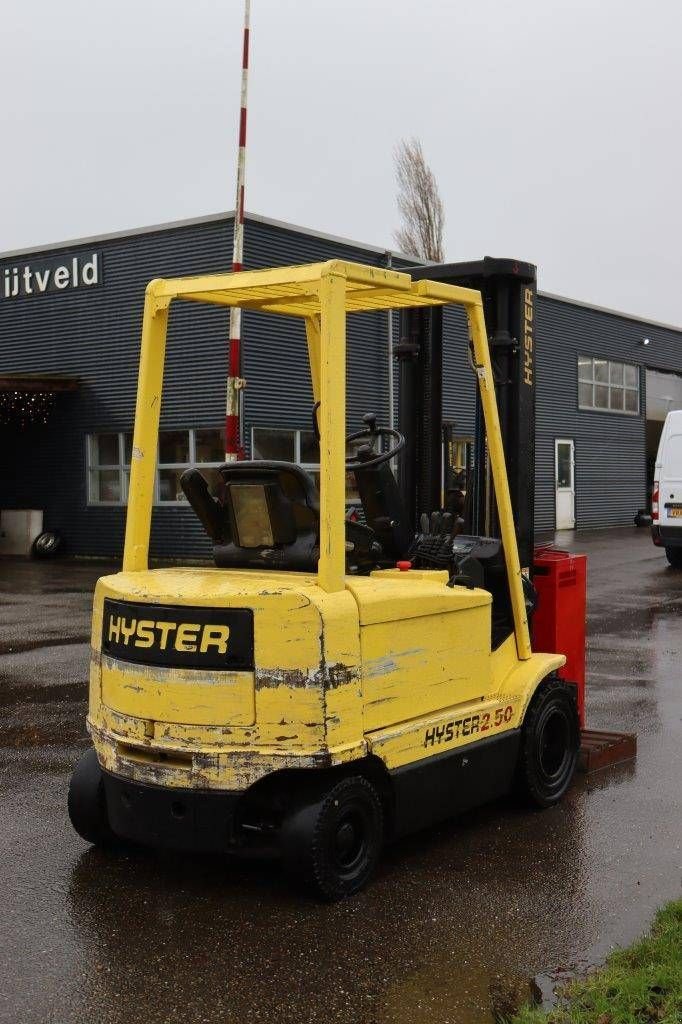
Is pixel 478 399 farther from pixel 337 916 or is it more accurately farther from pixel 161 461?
pixel 161 461

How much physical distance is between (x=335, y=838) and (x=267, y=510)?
1438 millimetres

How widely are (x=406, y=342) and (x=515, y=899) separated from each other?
3.22 m

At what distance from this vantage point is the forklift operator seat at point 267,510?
515 centimetres

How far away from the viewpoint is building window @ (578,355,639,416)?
109 feet

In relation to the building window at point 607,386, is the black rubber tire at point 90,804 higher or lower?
lower

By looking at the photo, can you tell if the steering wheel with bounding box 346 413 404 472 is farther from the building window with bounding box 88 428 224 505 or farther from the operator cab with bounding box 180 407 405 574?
the building window with bounding box 88 428 224 505

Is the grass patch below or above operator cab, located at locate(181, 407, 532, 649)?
below

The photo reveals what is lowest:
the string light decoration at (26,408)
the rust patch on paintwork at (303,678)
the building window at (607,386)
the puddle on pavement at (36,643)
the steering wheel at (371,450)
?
the puddle on pavement at (36,643)

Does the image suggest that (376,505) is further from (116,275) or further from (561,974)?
(116,275)

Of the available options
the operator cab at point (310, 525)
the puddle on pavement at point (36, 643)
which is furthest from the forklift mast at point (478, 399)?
A: the puddle on pavement at point (36, 643)

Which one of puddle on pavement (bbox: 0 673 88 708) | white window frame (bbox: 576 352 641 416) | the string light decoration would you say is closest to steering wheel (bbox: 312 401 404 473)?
puddle on pavement (bbox: 0 673 88 708)

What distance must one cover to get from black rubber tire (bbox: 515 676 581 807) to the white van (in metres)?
13.8

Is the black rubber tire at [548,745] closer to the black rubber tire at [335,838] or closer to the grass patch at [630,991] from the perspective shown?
the black rubber tire at [335,838]

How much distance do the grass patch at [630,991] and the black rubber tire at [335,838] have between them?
3.60 feet
